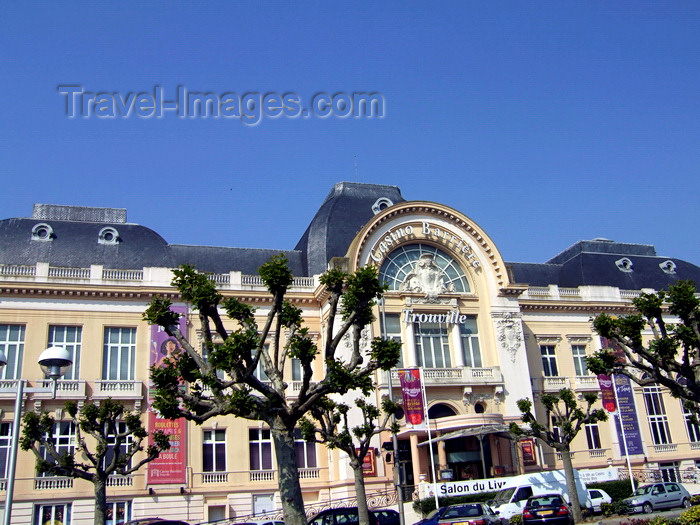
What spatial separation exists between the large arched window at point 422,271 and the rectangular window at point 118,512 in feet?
62.7

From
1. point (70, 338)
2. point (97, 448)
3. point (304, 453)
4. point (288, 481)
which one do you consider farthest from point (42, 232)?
point (288, 481)

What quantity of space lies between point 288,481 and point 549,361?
29999mm

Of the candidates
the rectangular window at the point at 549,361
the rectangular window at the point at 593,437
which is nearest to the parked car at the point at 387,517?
the rectangular window at the point at 549,361

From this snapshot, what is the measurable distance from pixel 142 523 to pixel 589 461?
28739 mm

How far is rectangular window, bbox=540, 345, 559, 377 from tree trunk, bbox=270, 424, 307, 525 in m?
29.0

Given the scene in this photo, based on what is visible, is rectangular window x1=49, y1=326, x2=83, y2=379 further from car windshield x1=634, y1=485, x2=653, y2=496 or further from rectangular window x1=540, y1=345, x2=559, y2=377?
car windshield x1=634, y1=485, x2=653, y2=496

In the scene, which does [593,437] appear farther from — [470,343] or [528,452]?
[470,343]

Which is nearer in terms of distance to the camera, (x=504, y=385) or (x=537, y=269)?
(x=504, y=385)

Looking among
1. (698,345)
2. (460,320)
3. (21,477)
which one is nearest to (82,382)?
(21,477)

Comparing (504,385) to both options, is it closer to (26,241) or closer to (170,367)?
(170,367)

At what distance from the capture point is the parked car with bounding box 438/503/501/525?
25.7 m

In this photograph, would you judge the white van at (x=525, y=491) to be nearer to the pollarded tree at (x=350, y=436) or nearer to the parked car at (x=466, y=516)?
the parked car at (x=466, y=516)

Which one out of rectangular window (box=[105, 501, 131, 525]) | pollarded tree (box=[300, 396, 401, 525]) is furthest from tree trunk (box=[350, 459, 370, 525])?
rectangular window (box=[105, 501, 131, 525])

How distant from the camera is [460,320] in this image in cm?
4294
